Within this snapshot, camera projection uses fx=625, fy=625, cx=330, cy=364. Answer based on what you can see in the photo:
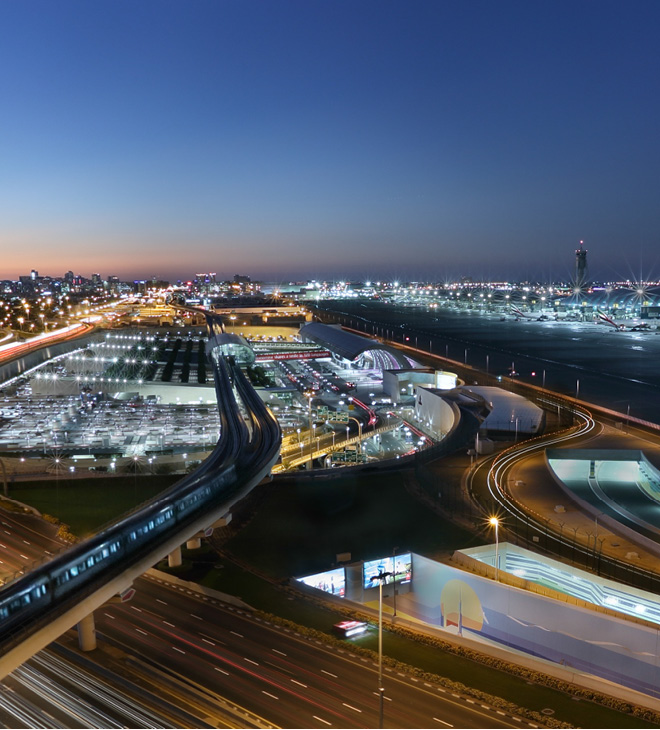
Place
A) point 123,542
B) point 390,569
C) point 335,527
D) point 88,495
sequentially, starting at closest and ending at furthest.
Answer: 1. point 123,542
2. point 390,569
3. point 335,527
4. point 88,495

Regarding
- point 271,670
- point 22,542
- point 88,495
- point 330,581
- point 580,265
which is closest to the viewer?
point 271,670

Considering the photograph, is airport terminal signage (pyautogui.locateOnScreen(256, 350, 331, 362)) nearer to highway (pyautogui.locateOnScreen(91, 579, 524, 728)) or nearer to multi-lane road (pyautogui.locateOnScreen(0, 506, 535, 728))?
highway (pyautogui.locateOnScreen(91, 579, 524, 728))

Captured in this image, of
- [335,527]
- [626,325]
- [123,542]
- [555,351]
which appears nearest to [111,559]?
[123,542]

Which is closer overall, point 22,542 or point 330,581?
point 330,581

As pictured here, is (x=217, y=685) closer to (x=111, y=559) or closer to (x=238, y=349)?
(x=111, y=559)

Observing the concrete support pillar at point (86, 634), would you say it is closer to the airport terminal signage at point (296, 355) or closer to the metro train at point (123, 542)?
the metro train at point (123, 542)

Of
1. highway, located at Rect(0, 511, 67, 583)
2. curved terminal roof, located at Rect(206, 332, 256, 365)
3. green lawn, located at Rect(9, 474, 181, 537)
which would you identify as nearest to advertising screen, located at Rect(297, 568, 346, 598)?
highway, located at Rect(0, 511, 67, 583)
